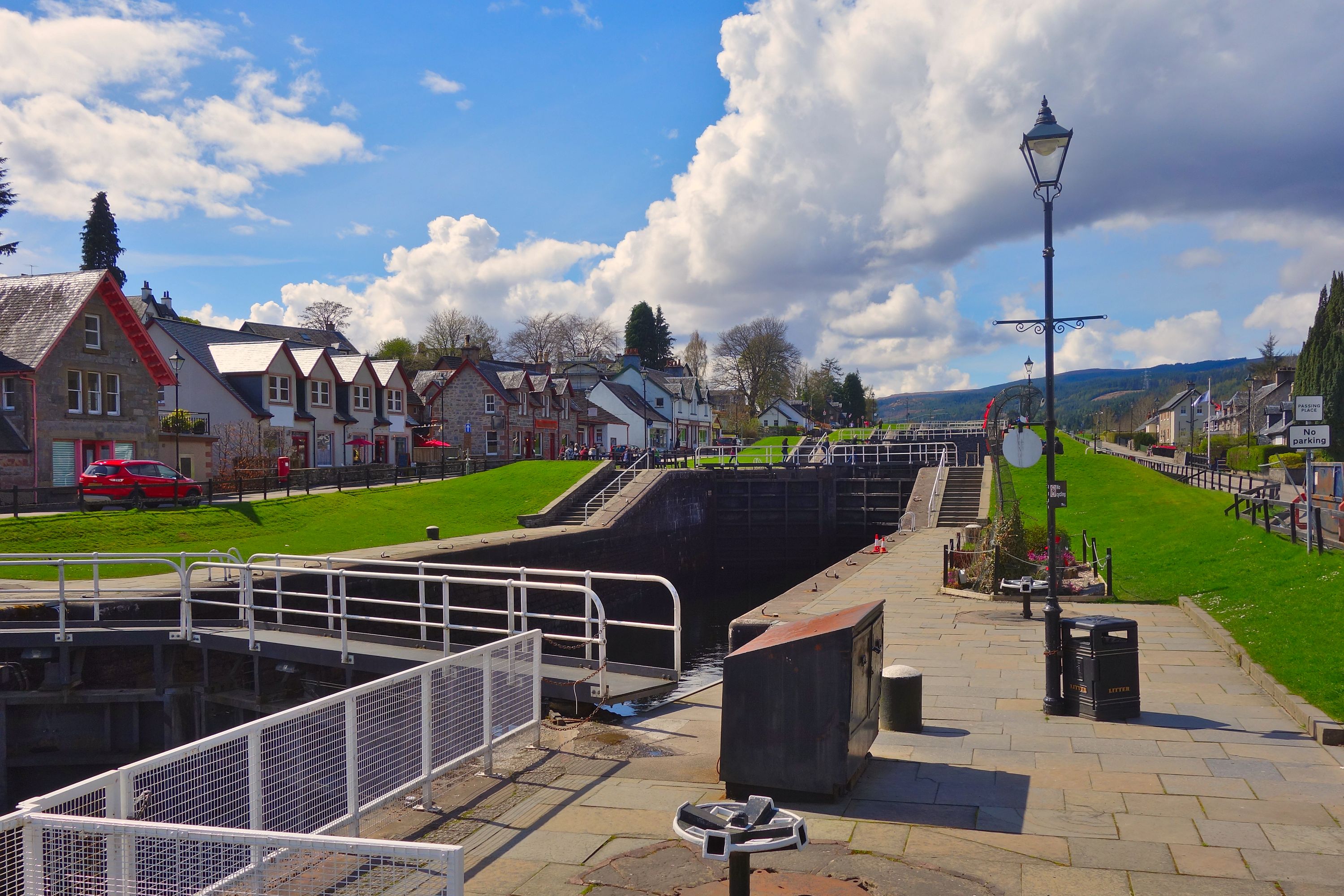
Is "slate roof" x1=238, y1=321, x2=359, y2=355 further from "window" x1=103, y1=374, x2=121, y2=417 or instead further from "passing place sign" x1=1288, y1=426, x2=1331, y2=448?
"passing place sign" x1=1288, y1=426, x2=1331, y2=448

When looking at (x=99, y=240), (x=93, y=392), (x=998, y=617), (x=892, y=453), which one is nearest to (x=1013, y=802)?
(x=998, y=617)

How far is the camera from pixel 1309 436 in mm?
15883

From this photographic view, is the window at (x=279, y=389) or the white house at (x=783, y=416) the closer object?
the window at (x=279, y=389)

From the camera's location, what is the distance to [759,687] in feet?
22.5

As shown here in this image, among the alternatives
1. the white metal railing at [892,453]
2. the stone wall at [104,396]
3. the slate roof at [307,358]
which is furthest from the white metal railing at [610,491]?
the slate roof at [307,358]

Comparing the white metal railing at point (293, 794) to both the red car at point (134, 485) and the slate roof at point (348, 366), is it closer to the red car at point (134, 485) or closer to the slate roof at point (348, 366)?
the red car at point (134, 485)

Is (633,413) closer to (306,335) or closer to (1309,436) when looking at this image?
(306,335)

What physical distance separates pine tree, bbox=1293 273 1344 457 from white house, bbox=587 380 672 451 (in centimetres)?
4716

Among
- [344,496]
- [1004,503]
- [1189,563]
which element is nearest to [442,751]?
[1189,563]

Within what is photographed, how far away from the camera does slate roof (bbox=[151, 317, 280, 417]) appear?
4428cm

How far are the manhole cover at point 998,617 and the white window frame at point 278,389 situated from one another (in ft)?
126

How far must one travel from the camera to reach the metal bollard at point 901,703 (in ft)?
29.2

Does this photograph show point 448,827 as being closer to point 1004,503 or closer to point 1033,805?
point 1033,805

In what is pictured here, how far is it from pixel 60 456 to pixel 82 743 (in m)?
21.7
